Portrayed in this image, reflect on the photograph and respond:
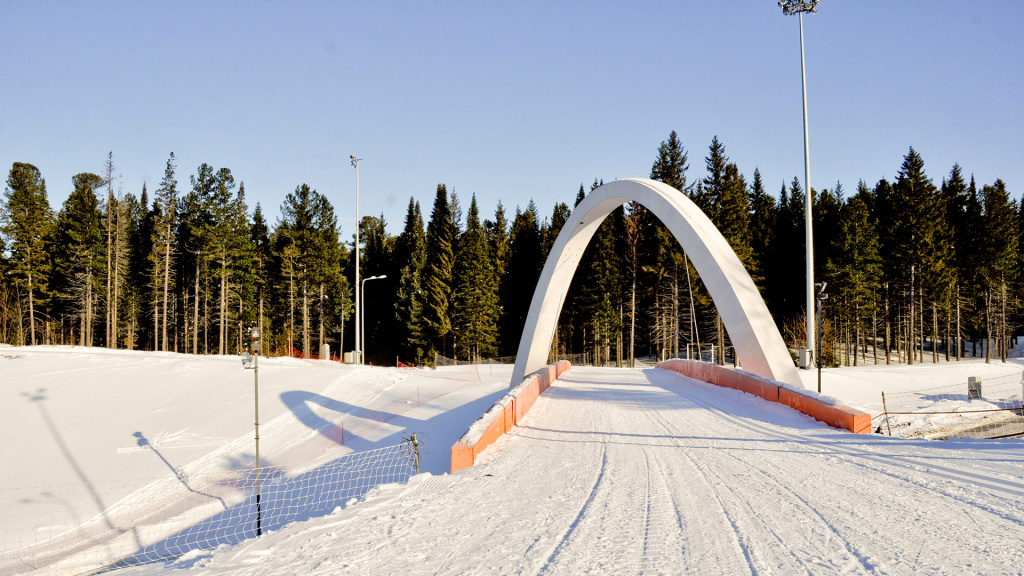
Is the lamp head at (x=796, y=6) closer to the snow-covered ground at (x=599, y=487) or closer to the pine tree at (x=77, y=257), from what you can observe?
the snow-covered ground at (x=599, y=487)

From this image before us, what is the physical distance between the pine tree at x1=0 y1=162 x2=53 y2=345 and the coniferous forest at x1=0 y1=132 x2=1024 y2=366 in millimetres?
114

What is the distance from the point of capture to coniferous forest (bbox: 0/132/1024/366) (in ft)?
137

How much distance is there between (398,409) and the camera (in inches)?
749

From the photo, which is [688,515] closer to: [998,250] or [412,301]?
[412,301]

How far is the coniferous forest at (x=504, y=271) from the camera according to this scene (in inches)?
1650

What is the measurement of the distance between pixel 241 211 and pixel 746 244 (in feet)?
137

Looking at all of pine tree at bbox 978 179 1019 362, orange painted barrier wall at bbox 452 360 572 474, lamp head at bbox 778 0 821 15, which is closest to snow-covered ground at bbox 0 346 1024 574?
orange painted barrier wall at bbox 452 360 572 474

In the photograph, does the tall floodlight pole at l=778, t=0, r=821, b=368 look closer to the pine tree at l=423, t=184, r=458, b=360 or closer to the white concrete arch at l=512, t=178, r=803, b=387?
the white concrete arch at l=512, t=178, r=803, b=387

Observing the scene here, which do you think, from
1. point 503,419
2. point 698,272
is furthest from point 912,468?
point 698,272

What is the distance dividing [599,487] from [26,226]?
5099 centimetres

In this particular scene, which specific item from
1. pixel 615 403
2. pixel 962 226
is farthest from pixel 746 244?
pixel 615 403

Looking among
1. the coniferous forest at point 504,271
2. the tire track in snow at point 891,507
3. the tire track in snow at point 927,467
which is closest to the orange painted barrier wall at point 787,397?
the tire track in snow at point 927,467

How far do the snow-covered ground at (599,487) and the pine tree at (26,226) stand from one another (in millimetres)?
31651

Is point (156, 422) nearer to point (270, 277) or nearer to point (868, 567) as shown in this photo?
point (868, 567)
